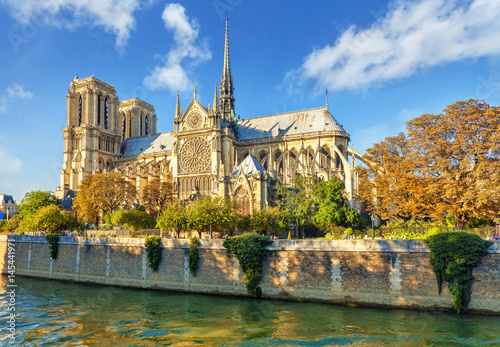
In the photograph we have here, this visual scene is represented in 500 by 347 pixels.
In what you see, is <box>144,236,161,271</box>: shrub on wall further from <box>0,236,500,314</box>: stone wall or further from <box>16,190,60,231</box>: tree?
<box>16,190,60,231</box>: tree

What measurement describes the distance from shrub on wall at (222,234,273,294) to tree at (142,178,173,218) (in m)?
29.6

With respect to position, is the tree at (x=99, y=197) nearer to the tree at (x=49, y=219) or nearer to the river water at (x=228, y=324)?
the tree at (x=49, y=219)

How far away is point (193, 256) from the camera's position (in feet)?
86.5

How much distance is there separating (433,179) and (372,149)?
930 centimetres

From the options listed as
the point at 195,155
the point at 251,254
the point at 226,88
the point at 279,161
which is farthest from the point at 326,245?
the point at 226,88

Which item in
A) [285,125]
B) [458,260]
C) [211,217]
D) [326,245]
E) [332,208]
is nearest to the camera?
[458,260]

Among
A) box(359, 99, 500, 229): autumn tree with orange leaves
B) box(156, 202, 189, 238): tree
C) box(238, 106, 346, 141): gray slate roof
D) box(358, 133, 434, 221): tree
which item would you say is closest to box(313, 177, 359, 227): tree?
box(358, 133, 434, 221): tree

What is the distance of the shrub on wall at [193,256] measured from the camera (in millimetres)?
26359

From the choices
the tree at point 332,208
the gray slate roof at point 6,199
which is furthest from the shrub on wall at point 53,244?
the gray slate roof at point 6,199

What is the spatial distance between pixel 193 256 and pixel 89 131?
54874 mm

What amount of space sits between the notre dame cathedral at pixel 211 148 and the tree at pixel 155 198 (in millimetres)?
3908

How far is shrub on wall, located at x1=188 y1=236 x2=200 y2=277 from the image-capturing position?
26359mm

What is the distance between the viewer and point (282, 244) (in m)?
24.5

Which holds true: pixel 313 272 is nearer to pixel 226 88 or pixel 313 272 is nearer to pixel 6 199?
pixel 226 88
